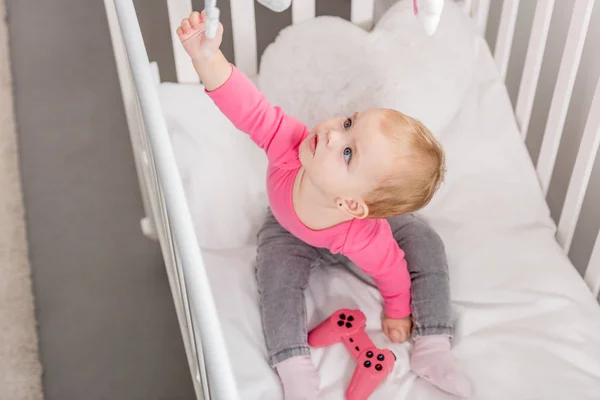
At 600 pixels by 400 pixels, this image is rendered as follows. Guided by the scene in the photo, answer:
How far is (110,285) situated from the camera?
152cm

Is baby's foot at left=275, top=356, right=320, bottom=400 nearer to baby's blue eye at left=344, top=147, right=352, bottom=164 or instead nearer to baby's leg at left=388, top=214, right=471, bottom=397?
baby's leg at left=388, top=214, right=471, bottom=397

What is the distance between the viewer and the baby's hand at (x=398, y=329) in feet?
3.58

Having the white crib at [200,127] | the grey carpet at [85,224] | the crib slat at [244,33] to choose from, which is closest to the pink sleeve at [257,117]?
the white crib at [200,127]

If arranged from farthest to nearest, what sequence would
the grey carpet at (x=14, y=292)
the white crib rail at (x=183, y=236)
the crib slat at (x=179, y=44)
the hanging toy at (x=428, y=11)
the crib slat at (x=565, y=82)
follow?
the grey carpet at (x=14, y=292) < the crib slat at (x=179, y=44) < the crib slat at (x=565, y=82) < the hanging toy at (x=428, y=11) < the white crib rail at (x=183, y=236)

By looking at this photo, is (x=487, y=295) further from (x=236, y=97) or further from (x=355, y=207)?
(x=236, y=97)

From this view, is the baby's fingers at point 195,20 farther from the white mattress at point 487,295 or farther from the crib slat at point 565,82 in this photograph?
the crib slat at point 565,82

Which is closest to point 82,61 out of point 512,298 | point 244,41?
point 244,41

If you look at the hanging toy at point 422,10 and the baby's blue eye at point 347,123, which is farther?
the baby's blue eye at point 347,123

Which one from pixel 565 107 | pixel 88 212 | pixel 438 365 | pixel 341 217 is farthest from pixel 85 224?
pixel 565 107

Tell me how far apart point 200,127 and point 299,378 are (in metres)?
0.50

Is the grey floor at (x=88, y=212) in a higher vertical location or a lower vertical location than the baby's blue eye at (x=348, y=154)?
lower

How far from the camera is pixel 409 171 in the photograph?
2.94ft

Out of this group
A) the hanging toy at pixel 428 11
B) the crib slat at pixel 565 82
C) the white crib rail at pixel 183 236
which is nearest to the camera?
the white crib rail at pixel 183 236

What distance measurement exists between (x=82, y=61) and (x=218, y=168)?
961 mm
